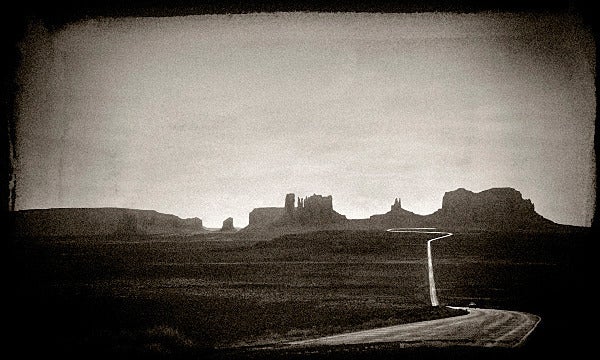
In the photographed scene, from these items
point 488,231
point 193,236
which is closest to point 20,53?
point 193,236

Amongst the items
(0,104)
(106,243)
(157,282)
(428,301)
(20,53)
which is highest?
(20,53)

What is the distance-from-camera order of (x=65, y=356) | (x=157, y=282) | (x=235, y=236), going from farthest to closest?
(x=235, y=236), (x=157, y=282), (x=65, y=356)

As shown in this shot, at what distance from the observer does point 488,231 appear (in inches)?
561

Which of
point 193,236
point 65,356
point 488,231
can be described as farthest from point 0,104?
point 488,231

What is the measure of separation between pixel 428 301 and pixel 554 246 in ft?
13.3

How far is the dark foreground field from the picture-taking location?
530 cm

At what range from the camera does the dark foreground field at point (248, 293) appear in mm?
5297

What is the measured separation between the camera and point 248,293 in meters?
11.4

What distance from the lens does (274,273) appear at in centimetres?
1507

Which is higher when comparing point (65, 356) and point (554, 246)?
point (554, 246)

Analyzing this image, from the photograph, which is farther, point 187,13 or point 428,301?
point 428,301

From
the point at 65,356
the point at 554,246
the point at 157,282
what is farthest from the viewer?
the point at 157,282

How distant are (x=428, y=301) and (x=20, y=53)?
33.6 feet

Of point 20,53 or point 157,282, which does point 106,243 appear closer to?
point 157,282
